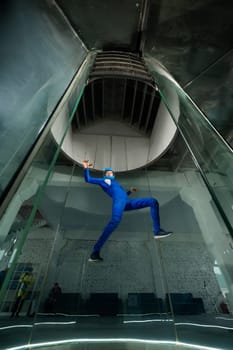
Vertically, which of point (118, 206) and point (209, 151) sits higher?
point (118, 206)

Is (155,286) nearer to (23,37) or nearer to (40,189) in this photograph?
(40,189)

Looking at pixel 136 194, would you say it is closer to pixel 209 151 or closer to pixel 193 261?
pixel 193 261

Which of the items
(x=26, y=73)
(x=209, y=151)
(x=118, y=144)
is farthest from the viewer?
(x=118, y=144)

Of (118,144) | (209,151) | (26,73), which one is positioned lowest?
(209,151)

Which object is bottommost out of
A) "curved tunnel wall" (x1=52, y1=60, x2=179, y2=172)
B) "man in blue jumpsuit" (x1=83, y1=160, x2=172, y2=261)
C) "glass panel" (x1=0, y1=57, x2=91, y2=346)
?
"glass panel" (x1=0, y1=57, x2=91, y2=346)

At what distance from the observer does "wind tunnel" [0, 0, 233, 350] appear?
45.0 inches

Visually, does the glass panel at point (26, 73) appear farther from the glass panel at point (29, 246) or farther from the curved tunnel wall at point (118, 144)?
the curved tunnel wall at point (118, 144)

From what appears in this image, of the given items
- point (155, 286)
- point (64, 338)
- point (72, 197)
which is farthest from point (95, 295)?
point (72, 197)

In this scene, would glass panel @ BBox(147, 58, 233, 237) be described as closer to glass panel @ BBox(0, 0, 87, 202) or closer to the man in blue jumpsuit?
glass panel @ BBox(0, 0, 87, 202)

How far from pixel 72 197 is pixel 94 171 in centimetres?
86

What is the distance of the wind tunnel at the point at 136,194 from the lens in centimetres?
114

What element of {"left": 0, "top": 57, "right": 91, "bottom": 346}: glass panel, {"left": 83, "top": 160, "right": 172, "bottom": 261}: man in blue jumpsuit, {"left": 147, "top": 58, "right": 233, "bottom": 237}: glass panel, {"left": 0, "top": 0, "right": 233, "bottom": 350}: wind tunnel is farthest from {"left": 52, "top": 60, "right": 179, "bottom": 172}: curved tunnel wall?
{"left": 147, "top": 58, "right": 233, "bottom": 237}: glass panel

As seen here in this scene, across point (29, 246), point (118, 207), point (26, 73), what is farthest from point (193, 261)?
point (26, 73)

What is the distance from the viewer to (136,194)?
4.22 meters
